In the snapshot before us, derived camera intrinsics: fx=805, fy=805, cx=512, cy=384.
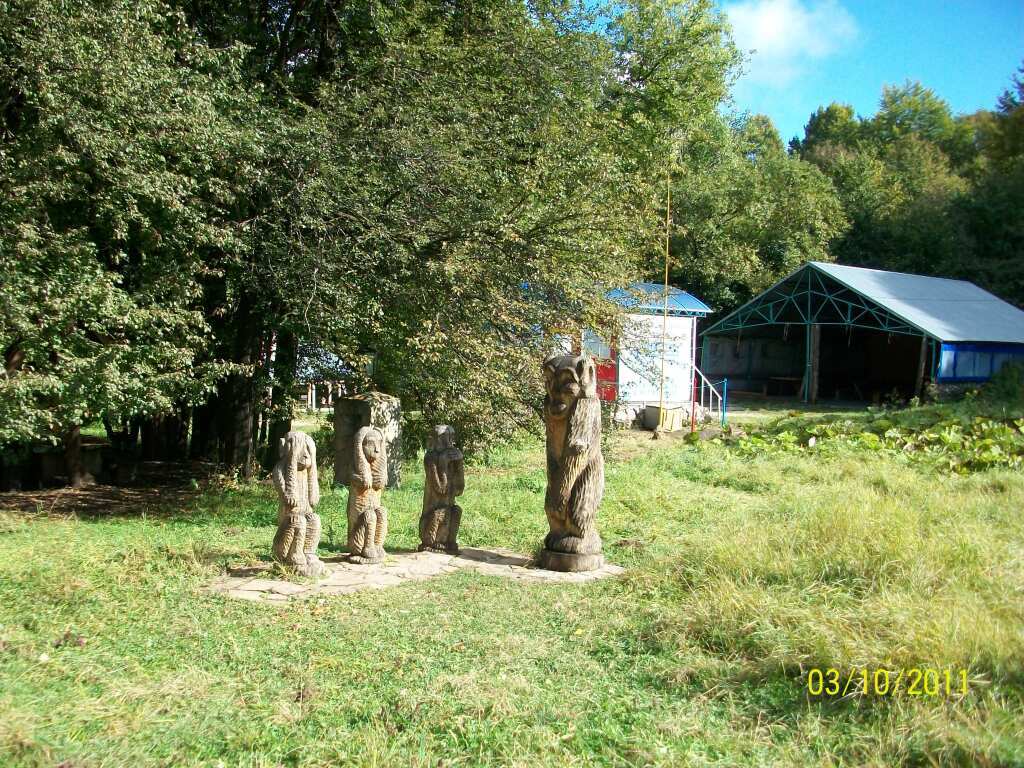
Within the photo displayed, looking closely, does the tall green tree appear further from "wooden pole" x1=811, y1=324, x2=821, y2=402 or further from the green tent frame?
"wooden pole" x1=811, y1=324, x2=821, y2=402

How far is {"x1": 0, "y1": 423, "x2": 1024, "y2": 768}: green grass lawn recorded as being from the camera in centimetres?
394

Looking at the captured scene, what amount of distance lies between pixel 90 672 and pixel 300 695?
1.29 meters

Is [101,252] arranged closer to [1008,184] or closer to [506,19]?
[506,19]

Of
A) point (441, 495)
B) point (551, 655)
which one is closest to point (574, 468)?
point (441, 495)

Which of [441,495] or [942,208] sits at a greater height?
[942,208]

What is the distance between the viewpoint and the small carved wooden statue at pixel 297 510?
6.96 metres

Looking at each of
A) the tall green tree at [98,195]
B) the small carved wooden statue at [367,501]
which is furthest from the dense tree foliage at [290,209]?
the small carved wooden statue at [367,501]

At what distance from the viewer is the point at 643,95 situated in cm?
1911

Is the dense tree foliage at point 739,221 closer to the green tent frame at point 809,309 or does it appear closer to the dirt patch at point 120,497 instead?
the green tent frame at point 809,309

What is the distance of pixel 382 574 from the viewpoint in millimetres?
7168

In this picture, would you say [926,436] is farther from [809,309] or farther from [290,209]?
[809,309]

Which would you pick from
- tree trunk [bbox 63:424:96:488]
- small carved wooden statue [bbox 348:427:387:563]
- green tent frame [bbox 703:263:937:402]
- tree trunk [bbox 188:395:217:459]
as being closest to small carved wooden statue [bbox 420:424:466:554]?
small carved wooden statue [bbox 348:427:387:563]
